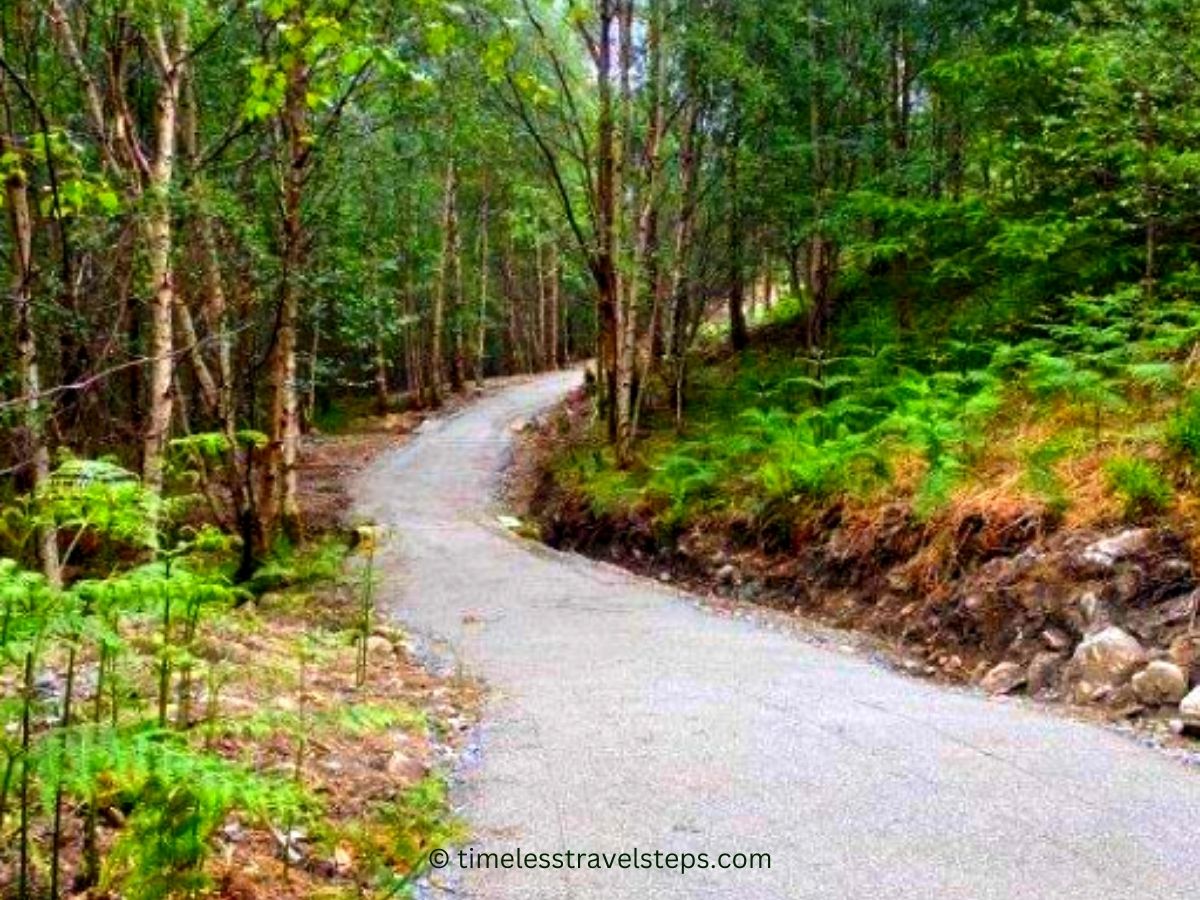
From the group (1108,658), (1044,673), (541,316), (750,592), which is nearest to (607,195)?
(750,592)

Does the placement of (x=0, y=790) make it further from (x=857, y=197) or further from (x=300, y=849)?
(x=857, y=197)

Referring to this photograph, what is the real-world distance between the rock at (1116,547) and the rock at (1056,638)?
555 millimetres

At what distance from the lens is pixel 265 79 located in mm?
3869

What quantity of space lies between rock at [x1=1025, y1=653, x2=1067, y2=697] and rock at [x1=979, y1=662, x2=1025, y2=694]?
62mm

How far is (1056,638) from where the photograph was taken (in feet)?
22.1

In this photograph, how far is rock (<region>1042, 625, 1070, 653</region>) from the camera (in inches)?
262

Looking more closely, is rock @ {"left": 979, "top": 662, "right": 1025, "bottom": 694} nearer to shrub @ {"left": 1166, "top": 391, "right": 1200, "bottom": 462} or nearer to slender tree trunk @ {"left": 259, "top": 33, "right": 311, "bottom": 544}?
shrub @ {"left": 1166, "top": 391, "right": 1200, "bottom": 462}

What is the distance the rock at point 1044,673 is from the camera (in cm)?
643

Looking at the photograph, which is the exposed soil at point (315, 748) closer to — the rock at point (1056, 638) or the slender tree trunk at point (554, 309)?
the rock at point (1056, 638)

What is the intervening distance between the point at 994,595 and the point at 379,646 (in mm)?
4664

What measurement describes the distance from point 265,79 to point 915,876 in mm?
3877

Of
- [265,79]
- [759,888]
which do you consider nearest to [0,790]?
[759,888]

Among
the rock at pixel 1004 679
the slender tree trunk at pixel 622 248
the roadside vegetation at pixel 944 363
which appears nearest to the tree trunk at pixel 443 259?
the roadside vegetation at pixel 944 363

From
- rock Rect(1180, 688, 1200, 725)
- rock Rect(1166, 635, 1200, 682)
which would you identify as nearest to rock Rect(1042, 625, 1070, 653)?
rock Rect(1166, 635, 1200, 682)
